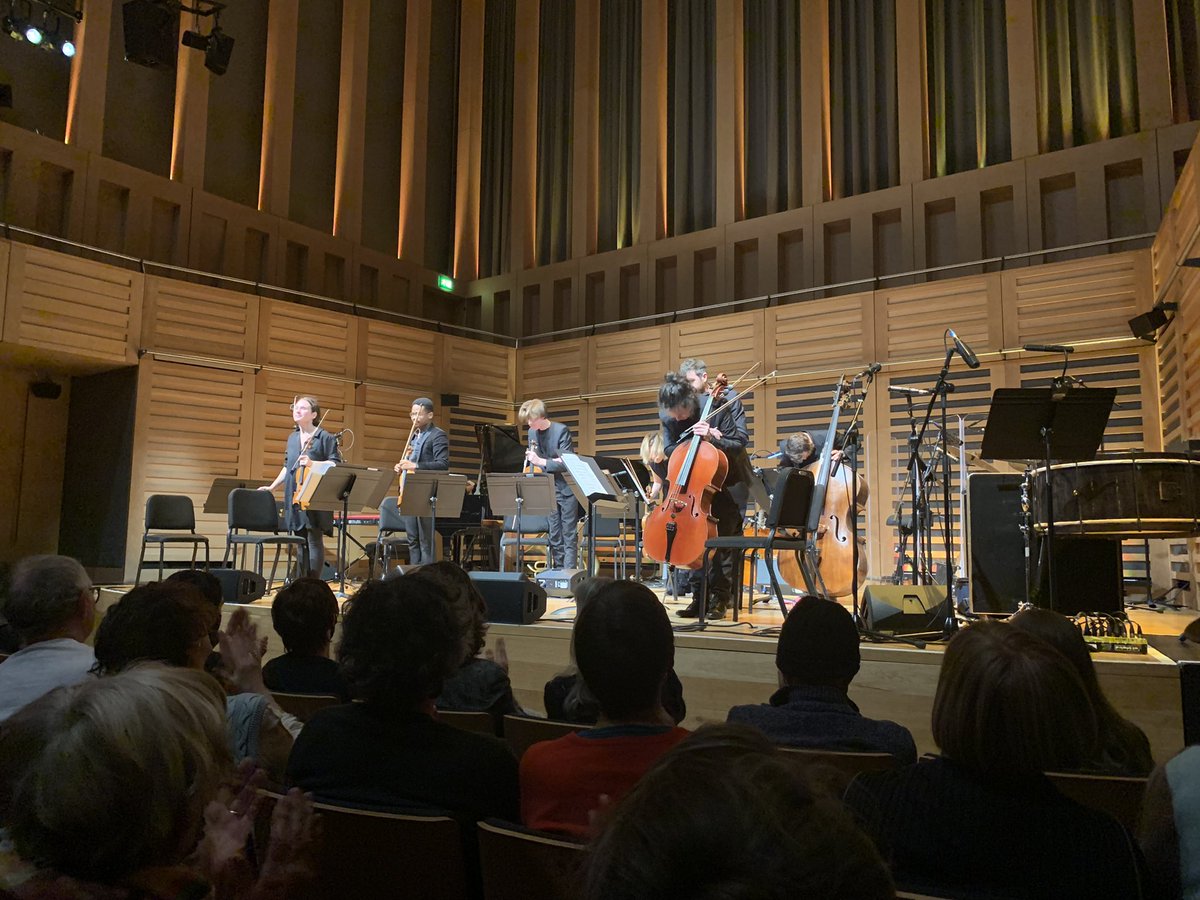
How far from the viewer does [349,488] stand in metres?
6.99

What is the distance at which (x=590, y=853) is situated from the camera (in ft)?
2.06

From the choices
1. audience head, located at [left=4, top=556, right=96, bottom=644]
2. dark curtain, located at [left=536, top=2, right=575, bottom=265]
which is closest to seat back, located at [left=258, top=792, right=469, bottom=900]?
audience head, located at [left=4, top=556, right=96, bottom=644]

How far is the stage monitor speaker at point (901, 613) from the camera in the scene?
450 cm

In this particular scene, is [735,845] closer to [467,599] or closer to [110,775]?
[110,775]

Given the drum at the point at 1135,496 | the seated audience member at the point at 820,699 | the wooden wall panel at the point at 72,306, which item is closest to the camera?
the seated audience member at the point at 820,699

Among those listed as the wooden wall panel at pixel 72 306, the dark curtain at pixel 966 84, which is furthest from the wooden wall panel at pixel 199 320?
the dark curtain at pixel 966 84

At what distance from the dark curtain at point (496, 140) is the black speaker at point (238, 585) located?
7912mm

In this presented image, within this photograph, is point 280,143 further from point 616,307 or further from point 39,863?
point 39,863

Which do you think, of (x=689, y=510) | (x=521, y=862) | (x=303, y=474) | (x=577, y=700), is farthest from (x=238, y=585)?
(x=521, y=862)

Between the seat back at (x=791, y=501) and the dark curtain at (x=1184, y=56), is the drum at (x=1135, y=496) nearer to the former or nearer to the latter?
the seat back at (x=791, y=501)

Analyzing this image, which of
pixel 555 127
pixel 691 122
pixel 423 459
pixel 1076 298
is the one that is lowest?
pixel 423 459

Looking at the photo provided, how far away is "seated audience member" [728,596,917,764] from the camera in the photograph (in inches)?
83.0

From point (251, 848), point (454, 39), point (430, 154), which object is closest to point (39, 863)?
point (251, 848)

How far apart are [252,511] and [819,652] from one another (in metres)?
6.30
